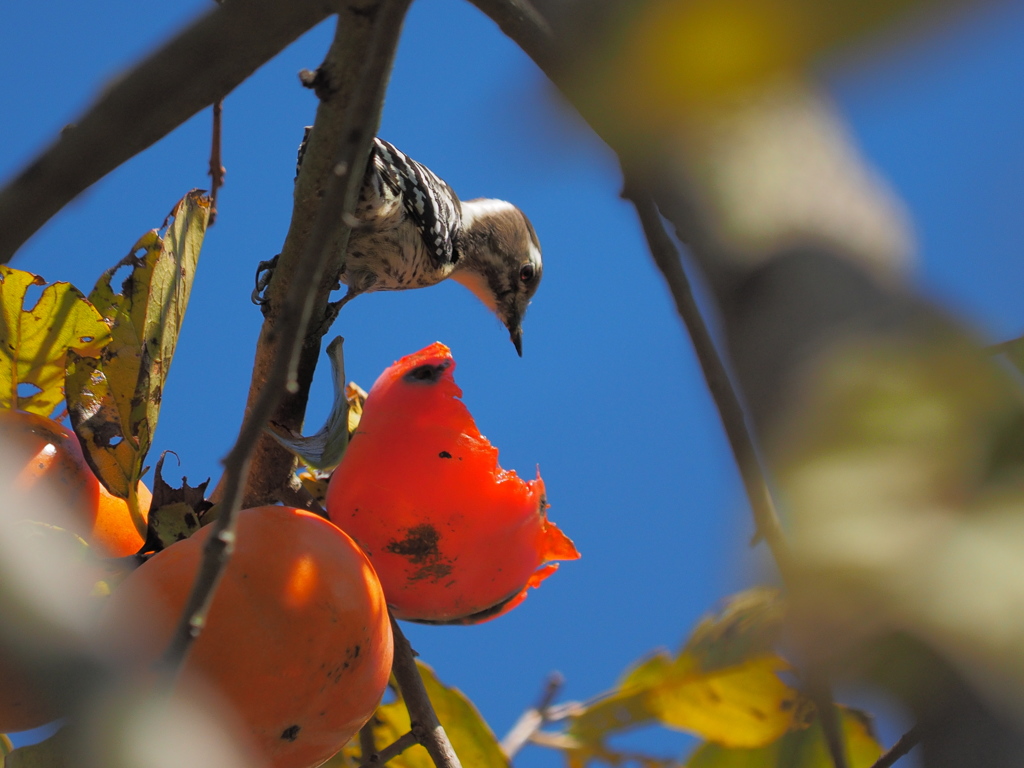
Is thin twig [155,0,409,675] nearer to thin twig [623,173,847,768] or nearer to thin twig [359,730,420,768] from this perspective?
thin twig [623,173,847,768]

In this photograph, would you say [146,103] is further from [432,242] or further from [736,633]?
[432,242]

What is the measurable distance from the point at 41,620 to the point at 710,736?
125 cm

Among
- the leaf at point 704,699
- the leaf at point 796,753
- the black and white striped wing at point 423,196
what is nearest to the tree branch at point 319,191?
the leaf at point 704,699

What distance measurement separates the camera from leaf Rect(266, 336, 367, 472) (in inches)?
49.7

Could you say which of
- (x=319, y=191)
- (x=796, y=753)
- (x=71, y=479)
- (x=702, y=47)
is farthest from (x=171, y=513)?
(x=702, y=47)

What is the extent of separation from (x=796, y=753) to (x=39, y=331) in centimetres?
121

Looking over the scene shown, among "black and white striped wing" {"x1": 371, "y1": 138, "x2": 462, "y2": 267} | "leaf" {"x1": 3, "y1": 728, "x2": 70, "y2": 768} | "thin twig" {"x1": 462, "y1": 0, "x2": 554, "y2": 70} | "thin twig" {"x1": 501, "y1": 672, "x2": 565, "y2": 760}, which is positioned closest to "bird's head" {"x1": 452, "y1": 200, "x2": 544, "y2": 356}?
"black and white striped wing" {"x1": 371, "y1": 138, "x2": 462, "y2": 267}

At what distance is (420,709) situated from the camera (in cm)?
121

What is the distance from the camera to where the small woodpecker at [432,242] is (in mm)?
2814

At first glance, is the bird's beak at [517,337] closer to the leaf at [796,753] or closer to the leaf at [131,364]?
the leaf at [796,753]

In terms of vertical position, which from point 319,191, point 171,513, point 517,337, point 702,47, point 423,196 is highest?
point 423,196

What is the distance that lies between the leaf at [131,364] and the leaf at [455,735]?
0.65m

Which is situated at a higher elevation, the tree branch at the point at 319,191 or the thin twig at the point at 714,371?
the tree branch at the point at 319,191

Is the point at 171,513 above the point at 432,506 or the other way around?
above
